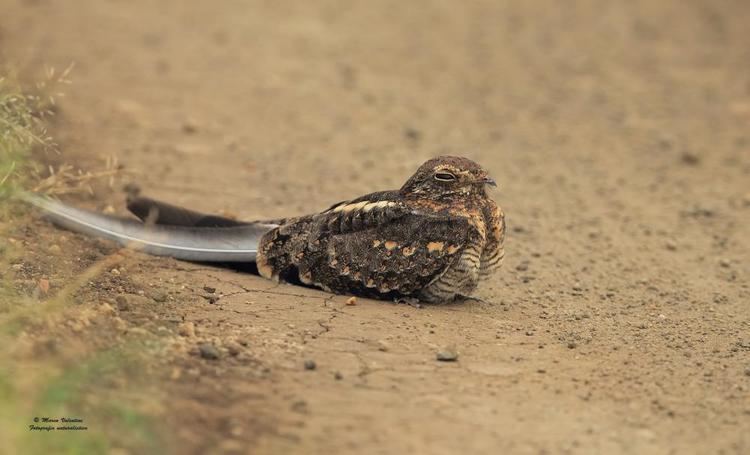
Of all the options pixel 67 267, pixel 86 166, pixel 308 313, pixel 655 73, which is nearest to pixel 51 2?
pixel 86 166

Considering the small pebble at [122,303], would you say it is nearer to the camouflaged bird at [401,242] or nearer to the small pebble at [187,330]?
the small pebble at [187,330]

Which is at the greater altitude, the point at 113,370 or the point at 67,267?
the point at 67,267

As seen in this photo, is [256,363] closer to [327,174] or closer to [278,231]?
[278,231]

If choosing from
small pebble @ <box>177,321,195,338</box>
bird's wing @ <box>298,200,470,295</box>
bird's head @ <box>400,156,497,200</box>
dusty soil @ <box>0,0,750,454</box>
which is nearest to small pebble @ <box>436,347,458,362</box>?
dusty soil @ <box>0,0,750,454</box>

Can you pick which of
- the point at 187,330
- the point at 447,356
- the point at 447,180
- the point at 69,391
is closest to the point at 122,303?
the point at 187,330

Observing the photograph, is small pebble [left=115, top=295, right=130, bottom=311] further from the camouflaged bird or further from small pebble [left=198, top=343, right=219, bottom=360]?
the camouflaged bird
